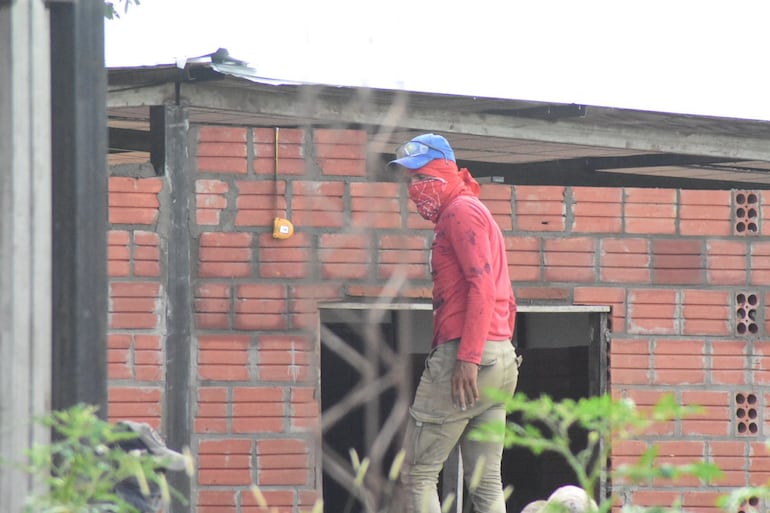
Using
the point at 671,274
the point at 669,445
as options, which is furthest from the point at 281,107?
the point at 669,445

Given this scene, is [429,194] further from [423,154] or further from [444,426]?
[444,426]

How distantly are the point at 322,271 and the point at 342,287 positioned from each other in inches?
4.6

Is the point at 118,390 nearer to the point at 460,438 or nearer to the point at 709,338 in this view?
the point at 460,438

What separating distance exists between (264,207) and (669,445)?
6.99 ft

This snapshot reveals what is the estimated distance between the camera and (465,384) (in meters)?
4.41

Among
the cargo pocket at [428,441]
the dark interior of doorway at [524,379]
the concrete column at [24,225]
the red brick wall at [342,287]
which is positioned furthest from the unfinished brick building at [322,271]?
the concrete column at [24,225]

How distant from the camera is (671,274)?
233 inches

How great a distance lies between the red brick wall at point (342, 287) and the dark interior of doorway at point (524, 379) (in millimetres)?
383

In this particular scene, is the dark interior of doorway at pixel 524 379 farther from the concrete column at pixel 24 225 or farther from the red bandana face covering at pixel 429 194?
Result: the concrete column at pixel 24 225

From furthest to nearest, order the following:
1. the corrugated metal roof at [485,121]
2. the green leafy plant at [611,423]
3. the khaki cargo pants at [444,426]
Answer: the corrugated metal roof at [485,121] < the khaki cargo pants at [444,426] < the green leafy plant at [611,423]

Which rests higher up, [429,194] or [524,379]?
[429,194]

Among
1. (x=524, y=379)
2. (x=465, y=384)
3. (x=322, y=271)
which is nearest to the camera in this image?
(x=465, y=384)

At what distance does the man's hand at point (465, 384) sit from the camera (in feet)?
14.4

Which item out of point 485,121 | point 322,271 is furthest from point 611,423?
point 485,121
